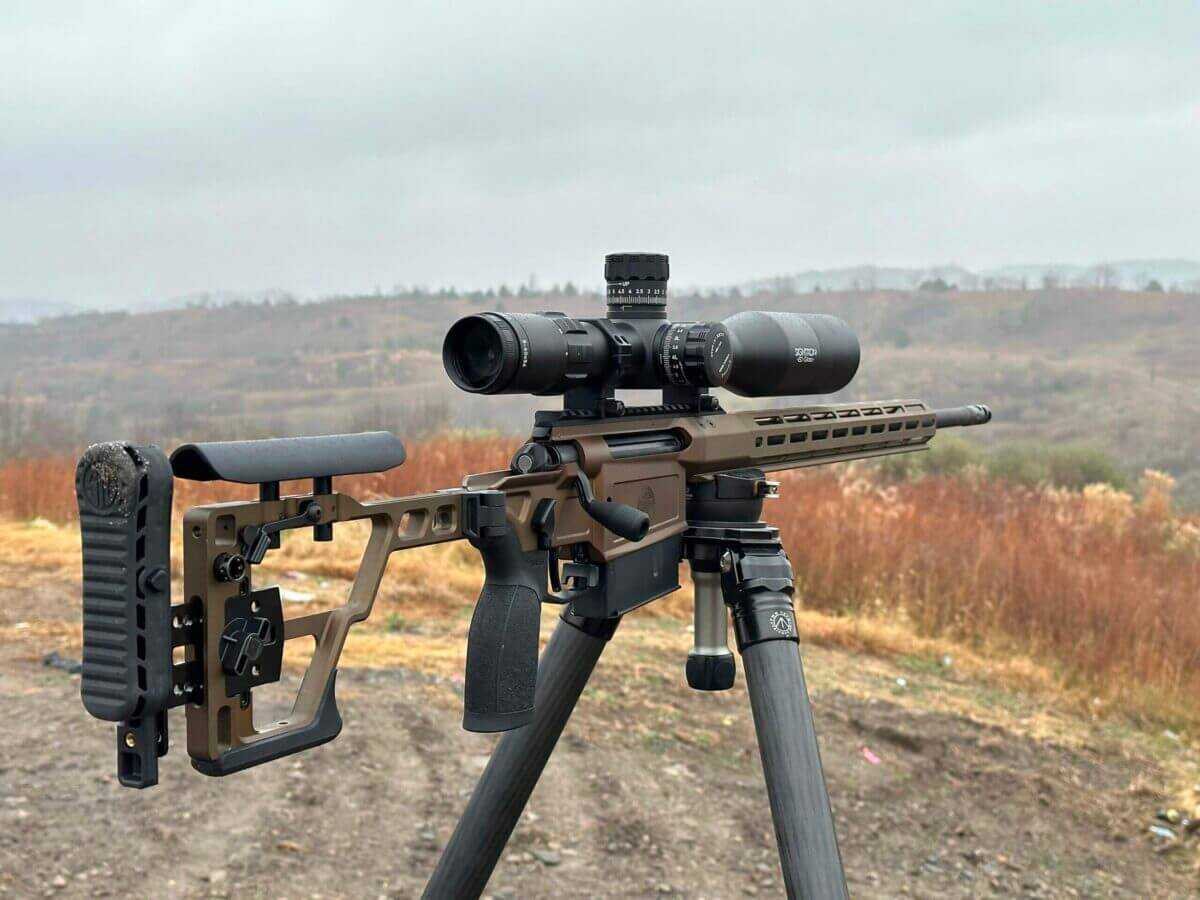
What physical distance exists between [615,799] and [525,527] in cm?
322

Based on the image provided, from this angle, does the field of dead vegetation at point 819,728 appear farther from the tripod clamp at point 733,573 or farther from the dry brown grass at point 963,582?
the tripod clamp at point 733,573

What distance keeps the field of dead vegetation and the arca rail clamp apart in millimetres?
2653

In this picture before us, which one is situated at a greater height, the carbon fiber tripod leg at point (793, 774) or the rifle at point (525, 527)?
the rifle at point (525, 527)

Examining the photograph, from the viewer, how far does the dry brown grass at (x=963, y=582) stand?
8.67m

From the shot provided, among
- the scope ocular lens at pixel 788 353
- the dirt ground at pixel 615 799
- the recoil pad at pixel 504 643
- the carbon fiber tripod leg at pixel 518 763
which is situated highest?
the scope ocular lens at pixel 788 353

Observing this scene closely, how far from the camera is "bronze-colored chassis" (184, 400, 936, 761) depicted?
2.36 m

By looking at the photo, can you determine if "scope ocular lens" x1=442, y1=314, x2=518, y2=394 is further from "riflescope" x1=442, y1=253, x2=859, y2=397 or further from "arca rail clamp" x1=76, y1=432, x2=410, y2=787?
"arca rail clamp" x1=76, y1=432, x2=410, y2=787

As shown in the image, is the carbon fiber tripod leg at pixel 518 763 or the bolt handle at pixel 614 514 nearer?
the bolt handle at pixel 614 514

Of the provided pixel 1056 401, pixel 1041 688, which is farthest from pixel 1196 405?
pixel 1041 688

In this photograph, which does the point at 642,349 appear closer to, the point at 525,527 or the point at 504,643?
the point at 525,527

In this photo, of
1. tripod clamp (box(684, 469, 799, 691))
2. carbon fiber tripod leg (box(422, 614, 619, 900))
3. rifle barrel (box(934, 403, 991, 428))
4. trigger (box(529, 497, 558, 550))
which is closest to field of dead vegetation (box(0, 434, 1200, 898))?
carbon fiber tripod leg (box(422, 614, 619, 900))

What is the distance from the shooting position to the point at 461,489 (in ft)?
9.61

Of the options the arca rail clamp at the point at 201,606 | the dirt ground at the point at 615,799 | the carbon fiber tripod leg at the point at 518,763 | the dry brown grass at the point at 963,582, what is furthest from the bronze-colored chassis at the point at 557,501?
the dry brown grass at the point at 963,582

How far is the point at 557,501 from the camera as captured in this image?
319 cm
